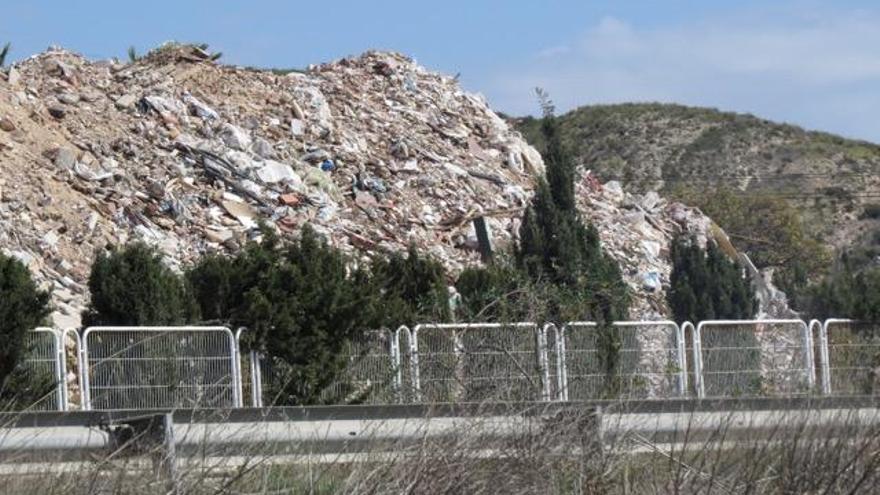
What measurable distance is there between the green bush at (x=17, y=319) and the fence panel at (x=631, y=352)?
471 cm

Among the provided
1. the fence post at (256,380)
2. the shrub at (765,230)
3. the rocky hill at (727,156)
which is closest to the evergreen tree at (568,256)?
the fence post at (256,380)

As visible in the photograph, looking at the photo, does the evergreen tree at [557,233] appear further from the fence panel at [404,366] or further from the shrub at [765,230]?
the shrub at [765,230]

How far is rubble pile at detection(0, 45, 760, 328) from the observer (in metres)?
30.1

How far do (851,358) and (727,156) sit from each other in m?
69.8

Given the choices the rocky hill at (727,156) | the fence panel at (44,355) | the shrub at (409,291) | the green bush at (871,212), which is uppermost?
the rocky hill at (727,156)

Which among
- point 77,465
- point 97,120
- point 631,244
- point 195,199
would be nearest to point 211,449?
point 77,465

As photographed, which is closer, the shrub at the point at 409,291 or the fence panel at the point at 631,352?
the fence panel at the point at 631,352

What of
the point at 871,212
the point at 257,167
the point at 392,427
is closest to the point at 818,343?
the point at 392,427

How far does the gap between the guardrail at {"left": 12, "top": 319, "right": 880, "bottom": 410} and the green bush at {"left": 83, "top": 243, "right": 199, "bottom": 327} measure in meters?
1.95

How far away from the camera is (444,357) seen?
12.6 m

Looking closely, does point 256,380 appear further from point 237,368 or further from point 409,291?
point 409,291

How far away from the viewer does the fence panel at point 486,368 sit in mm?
8826

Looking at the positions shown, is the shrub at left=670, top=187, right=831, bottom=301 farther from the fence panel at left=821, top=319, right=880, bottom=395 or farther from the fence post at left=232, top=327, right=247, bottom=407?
the fence post at left=232, top=327, right=247, bottom=407

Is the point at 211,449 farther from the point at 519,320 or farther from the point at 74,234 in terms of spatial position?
the point at 74,234
